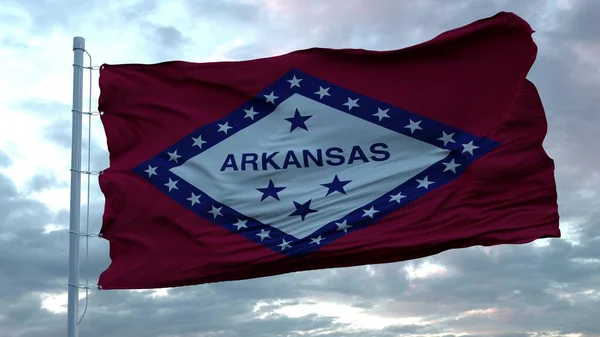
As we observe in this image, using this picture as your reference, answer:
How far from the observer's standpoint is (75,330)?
13.9 m

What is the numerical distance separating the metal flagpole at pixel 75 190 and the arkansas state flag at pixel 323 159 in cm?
72

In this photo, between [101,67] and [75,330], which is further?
[101,67]

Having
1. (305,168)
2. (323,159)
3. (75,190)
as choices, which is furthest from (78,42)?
(323,159)

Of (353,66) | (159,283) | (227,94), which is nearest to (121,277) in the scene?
(159,283)

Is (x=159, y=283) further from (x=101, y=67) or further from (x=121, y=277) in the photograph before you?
(x=101, y=67)

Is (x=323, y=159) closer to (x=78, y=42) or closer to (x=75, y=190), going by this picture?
(x=75, y=190)

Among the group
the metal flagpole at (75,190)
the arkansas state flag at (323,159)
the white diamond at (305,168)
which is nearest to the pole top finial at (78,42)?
the metal flagpole at (75,190)

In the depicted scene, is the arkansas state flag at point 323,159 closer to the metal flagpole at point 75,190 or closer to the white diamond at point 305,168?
the white diamond at point 305,168

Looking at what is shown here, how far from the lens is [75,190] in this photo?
1441cm

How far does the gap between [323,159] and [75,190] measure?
13.4 feet

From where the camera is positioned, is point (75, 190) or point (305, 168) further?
point (305, 168)

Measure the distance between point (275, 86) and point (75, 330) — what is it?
5.22m

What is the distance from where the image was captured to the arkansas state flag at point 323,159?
14.7 meters

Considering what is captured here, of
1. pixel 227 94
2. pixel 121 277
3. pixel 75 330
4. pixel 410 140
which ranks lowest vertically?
pixel 75 330
